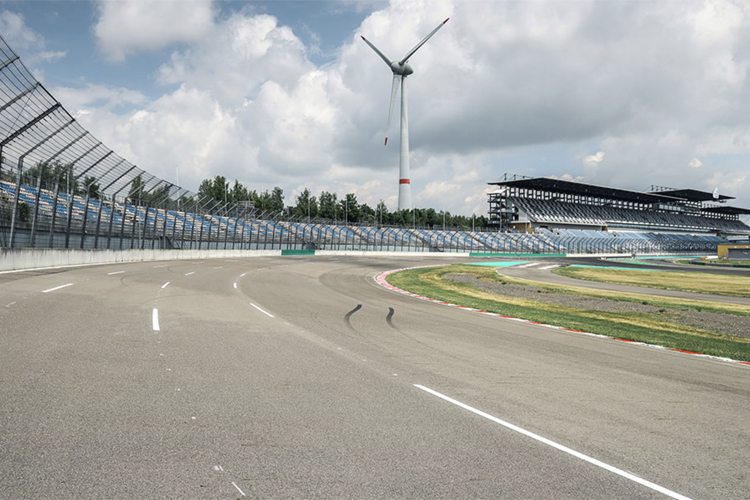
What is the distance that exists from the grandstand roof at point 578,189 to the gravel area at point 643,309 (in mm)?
100643

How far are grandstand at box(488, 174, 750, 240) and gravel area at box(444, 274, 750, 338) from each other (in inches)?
3900

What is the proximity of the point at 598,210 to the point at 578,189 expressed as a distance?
1163 centimetres

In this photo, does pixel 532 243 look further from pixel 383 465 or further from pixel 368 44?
pixel 383 465

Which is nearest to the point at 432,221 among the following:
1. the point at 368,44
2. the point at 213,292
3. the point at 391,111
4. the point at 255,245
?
the point at 391,111

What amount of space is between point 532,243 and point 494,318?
94.4 metres

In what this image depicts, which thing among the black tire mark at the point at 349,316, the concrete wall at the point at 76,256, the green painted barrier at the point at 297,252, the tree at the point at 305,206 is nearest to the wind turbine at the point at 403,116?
the tree at the point at 305,206

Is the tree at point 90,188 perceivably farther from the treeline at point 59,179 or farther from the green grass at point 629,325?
the green grass at point 629,325

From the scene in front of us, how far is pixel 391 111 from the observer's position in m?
109

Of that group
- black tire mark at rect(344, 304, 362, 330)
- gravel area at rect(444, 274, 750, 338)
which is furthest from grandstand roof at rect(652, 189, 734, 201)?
black tire mark at rect(344, 304, 362, 330)

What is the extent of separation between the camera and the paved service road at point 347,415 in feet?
12.8

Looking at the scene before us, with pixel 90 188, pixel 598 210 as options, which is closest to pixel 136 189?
pixel 90 188

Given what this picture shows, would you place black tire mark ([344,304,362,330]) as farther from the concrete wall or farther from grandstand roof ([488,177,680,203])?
grandstand roof ([488,177,680,203])

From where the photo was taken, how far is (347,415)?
17.5ft

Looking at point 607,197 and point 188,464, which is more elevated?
point 607,197
